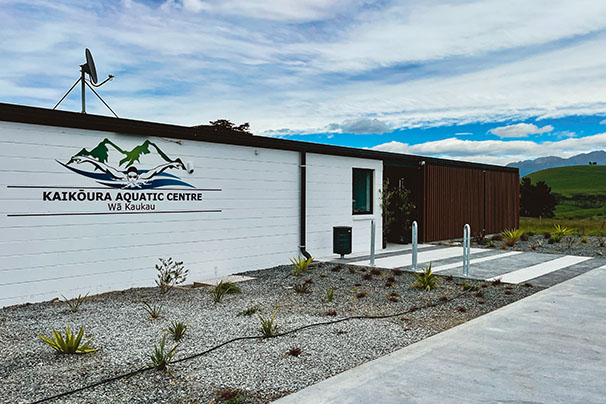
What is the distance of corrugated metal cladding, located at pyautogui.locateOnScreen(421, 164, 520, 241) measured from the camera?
636 inches

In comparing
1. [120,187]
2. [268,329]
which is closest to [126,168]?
[120,187]

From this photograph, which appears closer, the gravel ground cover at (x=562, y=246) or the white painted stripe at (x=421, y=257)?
the white painted stripe at (x=421, y=257)

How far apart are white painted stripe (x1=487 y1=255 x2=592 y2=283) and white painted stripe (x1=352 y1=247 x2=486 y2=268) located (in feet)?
6.56

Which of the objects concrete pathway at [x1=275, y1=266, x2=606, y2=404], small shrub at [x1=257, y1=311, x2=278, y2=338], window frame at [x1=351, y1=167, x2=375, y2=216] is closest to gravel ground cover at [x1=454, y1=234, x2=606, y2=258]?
window frame at [x1=351, y1=167, x2=375, y2=216]

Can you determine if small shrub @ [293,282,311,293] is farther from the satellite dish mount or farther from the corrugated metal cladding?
the corrugated metal cladding

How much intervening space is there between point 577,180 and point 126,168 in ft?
265

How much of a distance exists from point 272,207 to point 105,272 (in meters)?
3.80

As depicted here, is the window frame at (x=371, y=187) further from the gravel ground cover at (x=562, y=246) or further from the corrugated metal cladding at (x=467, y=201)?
the gravel ground cover at (x=562, y=246)

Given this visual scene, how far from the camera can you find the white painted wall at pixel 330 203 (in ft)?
38.9

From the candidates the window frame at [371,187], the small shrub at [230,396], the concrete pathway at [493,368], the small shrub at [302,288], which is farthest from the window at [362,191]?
the small shrub at [230,396]

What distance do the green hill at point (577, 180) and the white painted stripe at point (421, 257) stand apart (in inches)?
2165

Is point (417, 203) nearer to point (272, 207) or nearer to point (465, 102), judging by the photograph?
point (465, 102)

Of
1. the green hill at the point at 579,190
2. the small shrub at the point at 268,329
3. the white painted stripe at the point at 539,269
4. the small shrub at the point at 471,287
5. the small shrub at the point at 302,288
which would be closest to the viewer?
the small shrub at the point at 268,329

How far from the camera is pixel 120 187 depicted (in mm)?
8344
